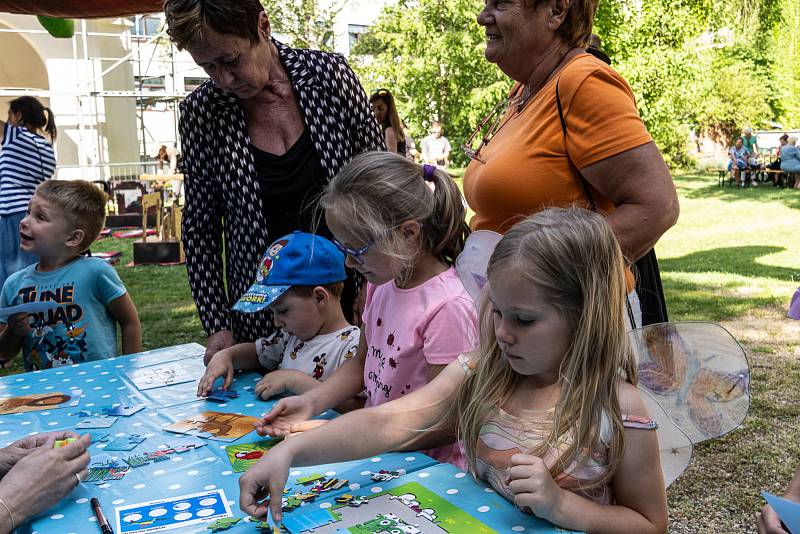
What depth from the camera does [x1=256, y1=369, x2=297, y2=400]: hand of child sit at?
2164mm

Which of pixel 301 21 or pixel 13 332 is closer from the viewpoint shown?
pixel 13 332

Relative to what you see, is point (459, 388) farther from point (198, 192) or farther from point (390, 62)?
point (390, 62)

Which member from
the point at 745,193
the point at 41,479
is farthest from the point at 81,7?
the point at 745,193

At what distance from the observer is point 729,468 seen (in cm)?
349

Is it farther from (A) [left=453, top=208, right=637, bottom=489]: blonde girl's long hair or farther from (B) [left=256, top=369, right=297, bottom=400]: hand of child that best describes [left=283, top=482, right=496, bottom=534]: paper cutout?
(B) [left=256, top=369, right=297, bottom=400]: hand of child

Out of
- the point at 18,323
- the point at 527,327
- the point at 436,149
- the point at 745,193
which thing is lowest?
the point at 745,193

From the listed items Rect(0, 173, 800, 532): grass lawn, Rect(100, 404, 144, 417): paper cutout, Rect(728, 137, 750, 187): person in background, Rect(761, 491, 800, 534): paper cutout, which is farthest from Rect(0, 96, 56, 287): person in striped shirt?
Rect(728, 137, 750, 187): person in background

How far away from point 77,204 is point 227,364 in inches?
50.4

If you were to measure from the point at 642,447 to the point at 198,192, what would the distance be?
1.72 m

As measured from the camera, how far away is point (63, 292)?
305 cm

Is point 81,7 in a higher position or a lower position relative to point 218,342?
higher

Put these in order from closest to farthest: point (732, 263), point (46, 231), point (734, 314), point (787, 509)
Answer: point (787, 509), point (46, 231), point (734, 314), point (732, 263)

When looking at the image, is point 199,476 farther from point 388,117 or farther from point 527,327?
point 388,117

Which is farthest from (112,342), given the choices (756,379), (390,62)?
(390,62)
